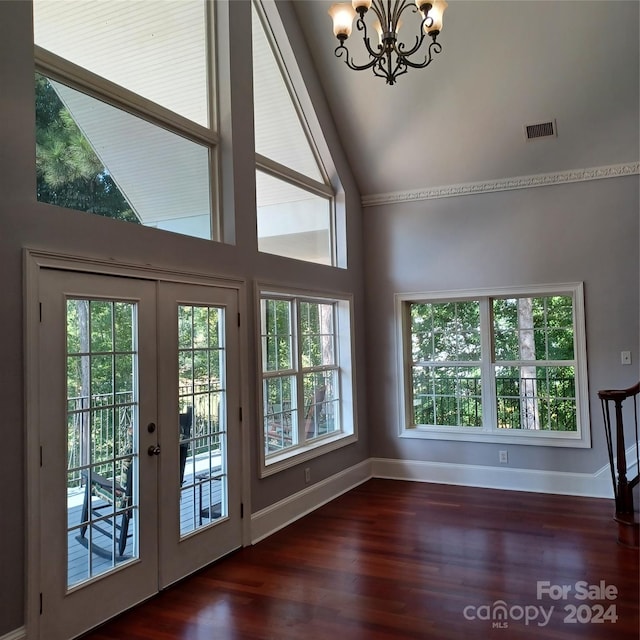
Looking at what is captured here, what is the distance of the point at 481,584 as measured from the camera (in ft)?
10.8

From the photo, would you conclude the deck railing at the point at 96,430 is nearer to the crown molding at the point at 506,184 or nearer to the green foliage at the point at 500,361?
the green foliage at the point at 500,361

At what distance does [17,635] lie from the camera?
2.51 m

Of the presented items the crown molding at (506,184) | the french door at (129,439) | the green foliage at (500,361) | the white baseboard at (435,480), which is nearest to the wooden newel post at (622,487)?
the white baseboard at (435,480)

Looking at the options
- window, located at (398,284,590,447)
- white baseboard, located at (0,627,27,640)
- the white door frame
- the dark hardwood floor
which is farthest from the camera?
window, located at (398,284,590,447)

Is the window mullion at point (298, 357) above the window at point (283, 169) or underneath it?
underneath

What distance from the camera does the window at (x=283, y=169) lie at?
4.60 m

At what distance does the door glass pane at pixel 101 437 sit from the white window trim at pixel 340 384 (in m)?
1.20

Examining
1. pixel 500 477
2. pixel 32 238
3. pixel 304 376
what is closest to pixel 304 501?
pixel 304 376

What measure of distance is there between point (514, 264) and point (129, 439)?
387cm

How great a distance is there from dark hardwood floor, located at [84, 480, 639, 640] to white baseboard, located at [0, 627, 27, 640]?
0.42 meters

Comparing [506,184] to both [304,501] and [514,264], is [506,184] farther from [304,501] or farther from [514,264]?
[304,501]

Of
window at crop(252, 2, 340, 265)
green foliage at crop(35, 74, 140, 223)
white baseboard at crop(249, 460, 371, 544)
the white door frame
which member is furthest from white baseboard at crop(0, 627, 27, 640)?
window at crop(252, 2, 340, 265)

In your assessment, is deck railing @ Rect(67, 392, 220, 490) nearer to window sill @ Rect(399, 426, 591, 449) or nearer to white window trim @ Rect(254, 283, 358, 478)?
white window trim @ Rect(254, 283, 358, 478)

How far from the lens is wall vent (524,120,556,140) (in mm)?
4926
